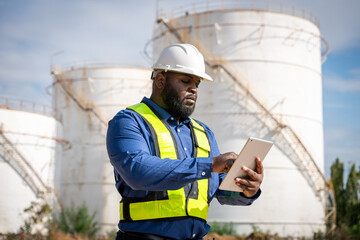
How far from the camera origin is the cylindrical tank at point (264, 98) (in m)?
18.1

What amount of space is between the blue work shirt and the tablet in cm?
11

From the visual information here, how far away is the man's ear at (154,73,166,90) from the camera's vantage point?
2.97 metres

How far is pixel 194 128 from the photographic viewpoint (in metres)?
3.07

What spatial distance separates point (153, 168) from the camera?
233cm

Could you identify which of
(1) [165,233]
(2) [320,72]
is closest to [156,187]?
(1) [165,233]

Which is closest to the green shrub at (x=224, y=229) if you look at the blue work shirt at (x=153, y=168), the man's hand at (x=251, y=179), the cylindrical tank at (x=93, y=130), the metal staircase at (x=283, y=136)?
the metal staircase at (x=283, y=136)

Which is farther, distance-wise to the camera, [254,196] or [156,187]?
[254,196]

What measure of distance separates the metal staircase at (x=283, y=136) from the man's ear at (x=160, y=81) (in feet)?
52.0

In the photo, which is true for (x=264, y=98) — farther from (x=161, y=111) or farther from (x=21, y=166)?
(x=161, y=111)

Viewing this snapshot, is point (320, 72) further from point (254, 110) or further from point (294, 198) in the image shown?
point (294, 198)

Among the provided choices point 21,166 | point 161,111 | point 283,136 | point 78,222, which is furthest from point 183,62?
point 21,166

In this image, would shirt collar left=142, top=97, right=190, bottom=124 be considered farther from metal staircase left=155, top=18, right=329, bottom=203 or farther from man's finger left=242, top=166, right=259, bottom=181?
metal staircase left=155, top=18, right=329, bottom=203

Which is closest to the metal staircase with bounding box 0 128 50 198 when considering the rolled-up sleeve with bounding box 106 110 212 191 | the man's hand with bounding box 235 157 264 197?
the rolled-up sleeve with bounding box 106 110 212 191

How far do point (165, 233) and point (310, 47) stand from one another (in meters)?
18.9
